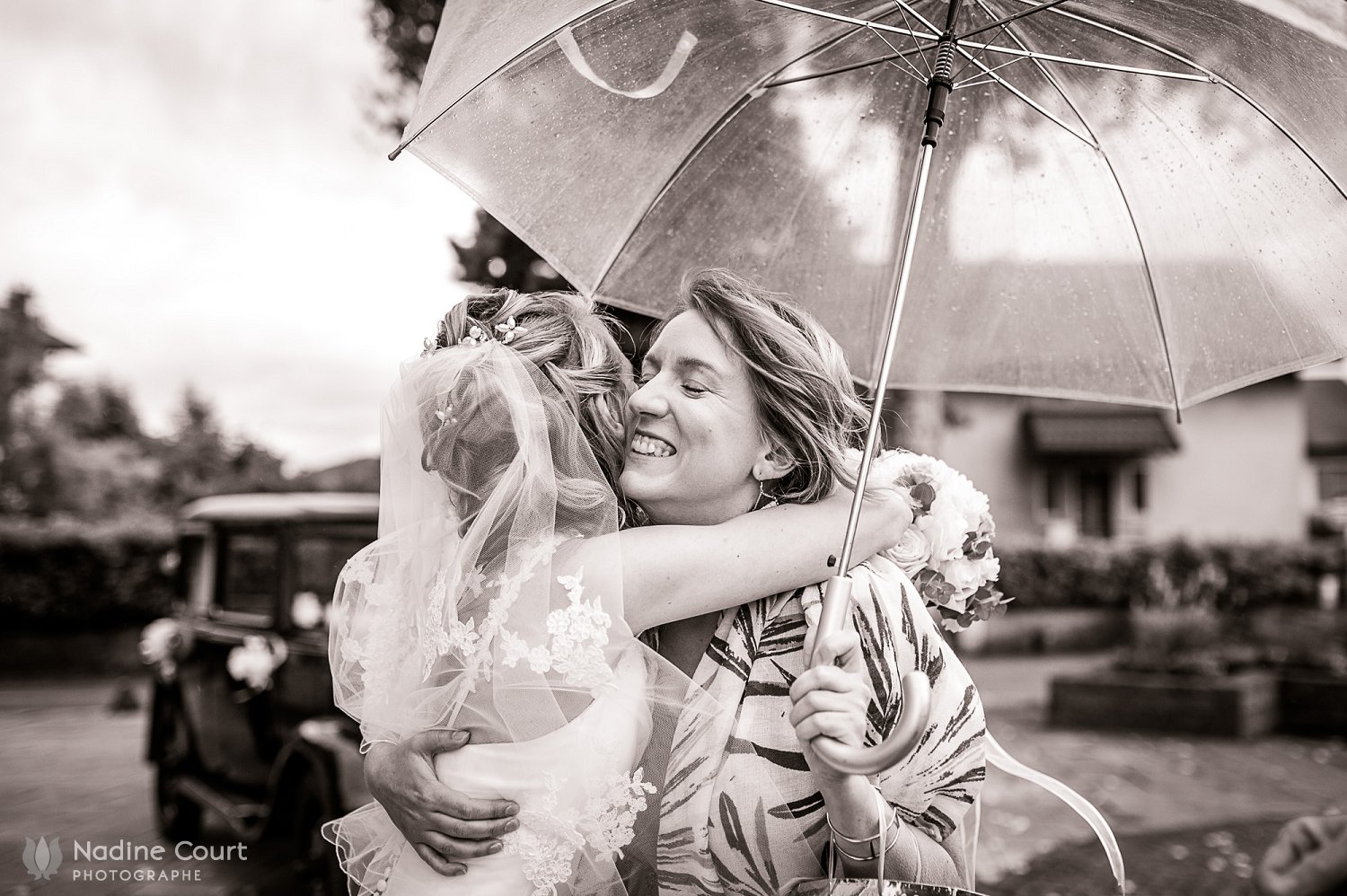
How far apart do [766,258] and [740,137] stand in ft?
1.05

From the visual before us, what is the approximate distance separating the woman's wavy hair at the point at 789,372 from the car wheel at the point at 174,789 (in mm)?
5797

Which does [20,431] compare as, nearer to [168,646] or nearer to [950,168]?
[168,646]

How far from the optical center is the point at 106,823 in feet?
23.4

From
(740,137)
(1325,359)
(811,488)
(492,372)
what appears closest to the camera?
(492,372)

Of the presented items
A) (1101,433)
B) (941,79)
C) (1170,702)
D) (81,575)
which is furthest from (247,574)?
(1101,433)

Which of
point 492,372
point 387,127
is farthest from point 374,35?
point 492,372

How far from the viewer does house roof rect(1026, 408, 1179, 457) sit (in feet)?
67.6

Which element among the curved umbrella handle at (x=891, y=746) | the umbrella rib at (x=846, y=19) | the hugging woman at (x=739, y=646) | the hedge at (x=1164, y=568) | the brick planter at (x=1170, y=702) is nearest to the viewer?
the curved umbrella handle at (x=891, y=746)

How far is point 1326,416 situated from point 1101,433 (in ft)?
26.3

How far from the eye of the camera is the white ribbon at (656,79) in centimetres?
221

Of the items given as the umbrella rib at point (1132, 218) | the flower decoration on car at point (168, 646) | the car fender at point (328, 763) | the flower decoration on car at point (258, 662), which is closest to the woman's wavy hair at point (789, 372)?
the umbrella rib at point (1132, 218)

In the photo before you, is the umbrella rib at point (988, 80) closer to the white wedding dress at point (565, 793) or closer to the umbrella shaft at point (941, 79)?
the umbrella shaft at point (941, 79)

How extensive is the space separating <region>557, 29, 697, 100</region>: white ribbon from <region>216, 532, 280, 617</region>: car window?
459 cm

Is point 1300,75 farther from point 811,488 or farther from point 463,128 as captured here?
point 463,128
